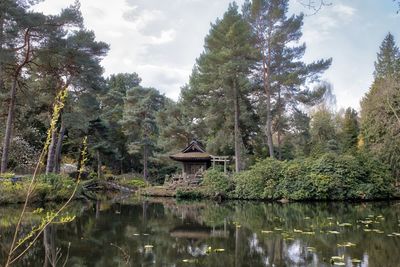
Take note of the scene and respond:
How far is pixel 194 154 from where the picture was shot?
29.6 metres

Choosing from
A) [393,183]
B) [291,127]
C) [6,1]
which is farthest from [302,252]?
[291,127]

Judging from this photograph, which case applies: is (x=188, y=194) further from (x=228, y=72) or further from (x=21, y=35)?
(x=21, y=35)

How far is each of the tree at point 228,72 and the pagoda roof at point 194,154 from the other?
74.6 inches

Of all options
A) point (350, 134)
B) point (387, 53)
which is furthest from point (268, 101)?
point (387, 53)

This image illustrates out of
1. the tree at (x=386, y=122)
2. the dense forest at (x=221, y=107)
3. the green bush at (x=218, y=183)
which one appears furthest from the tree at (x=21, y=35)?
the tree at (x=386, y=122)

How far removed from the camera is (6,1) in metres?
16.5

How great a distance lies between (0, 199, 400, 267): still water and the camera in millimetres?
7059

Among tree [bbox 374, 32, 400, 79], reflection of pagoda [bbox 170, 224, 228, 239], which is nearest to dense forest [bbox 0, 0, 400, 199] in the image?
tree [bbox 374, 32, 400, 79]

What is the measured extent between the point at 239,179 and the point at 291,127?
683cm

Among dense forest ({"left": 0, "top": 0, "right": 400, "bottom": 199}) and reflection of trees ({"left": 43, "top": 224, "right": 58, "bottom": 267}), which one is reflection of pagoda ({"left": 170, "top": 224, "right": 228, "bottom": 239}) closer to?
reflection of trees ({"left": 43, "top": 224, "right": 58, "bottom": 267})

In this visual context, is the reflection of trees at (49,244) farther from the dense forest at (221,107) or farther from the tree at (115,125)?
the tree at (115,125)

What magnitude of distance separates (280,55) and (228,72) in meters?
4.38

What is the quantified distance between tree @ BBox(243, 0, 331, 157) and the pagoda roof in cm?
533

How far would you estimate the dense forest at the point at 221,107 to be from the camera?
68.6ft
